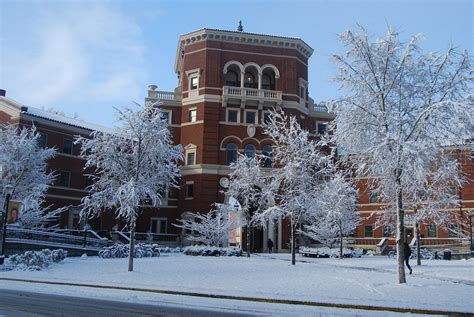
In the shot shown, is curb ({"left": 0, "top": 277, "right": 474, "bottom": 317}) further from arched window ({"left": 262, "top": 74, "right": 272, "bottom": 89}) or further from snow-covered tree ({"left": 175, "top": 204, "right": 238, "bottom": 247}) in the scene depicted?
arched window ({"left": 262, "top": 74, "right": 272, "bottom": 89})

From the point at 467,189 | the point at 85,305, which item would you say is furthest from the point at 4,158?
the point at 467,189

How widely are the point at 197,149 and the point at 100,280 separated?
2998cm

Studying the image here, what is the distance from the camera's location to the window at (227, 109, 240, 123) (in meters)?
50.2

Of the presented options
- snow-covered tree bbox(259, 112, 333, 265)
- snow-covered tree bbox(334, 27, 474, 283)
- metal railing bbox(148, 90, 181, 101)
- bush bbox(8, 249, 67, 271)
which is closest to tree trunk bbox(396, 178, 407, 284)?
snow-covered tree bbox(334, 27, 474, 283)

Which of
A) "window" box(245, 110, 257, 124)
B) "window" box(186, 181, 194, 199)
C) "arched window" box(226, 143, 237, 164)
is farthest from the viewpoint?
"window" box(245, 110, 257, 124)

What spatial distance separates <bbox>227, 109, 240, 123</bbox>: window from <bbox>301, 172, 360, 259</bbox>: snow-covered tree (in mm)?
13335

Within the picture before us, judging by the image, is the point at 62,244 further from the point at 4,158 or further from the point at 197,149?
the point at 197,149

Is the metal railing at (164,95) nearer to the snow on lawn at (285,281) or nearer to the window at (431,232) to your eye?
the snow on lawn at (285,281)

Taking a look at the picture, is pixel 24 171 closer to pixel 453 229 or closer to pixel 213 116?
pixel 213 116

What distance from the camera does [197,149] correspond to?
49531 mm

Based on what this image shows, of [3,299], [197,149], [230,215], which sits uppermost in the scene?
[197,149]

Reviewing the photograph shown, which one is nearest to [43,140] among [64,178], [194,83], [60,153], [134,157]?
[60,153]

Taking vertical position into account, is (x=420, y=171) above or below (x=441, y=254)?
above

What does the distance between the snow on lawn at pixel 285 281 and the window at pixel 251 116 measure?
25386 mm
